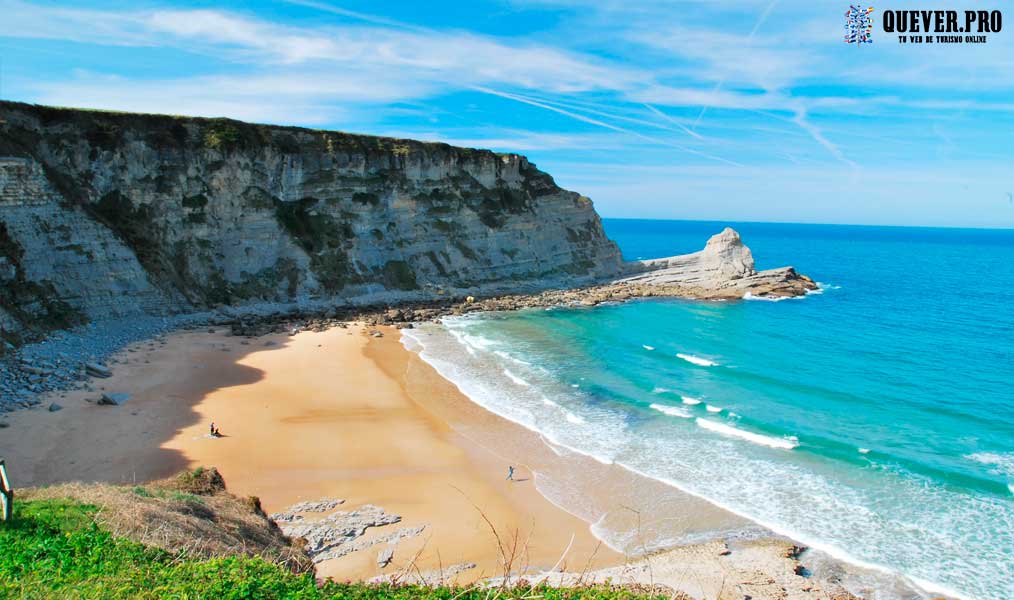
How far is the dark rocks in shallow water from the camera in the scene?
22.4 metres

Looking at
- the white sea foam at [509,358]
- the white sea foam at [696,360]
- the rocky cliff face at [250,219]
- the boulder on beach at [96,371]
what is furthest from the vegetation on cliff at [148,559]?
the white sea foam at [696,360]

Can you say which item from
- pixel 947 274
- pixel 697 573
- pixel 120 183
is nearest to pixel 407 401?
pixel 697 573

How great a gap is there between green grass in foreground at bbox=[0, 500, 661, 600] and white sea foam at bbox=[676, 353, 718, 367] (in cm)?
2561

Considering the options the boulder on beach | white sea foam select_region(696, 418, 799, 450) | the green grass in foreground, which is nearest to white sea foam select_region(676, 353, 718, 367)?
white sea foam select_region(696, 418, 799, 450)

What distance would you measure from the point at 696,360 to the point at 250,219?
32.2 metres

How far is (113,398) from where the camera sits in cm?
2266

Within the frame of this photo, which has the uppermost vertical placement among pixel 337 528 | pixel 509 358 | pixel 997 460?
pixel 509 358

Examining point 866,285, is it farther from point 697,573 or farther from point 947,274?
point 697,573

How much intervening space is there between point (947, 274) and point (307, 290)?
8363 cm

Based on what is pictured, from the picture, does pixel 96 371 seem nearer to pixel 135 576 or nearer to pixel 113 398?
pixel 113 398

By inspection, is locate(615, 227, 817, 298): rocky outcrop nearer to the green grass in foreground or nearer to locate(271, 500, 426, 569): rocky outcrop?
locate(271, 500, 426, 569): rocky outcrop

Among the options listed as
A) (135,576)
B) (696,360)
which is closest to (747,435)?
(696,360)

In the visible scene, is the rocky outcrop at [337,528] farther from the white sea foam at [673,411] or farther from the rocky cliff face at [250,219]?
the rocky cliff face at [250,219]

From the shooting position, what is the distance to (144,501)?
9.98 m
